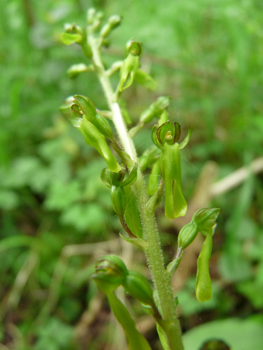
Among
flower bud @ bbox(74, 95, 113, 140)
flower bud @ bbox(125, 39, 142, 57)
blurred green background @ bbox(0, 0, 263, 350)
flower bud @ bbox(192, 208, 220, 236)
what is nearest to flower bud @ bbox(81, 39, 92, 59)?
flower bud @ bbox(125, 39, 142, 57)

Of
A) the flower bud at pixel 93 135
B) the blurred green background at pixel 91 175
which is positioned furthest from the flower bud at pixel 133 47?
the blurred green background at pixel 91 175

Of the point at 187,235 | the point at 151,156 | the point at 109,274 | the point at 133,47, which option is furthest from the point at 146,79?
the point at 109,274

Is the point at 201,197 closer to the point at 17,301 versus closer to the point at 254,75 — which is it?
the point at 254,75

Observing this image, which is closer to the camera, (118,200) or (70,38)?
(118,200)

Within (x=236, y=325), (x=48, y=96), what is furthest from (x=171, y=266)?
(x=48, y=96)

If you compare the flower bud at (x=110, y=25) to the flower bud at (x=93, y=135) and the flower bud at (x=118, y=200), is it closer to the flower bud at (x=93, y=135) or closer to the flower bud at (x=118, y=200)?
the flower bud at (x=93, y=135)

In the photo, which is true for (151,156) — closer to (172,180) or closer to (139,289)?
(172,180)

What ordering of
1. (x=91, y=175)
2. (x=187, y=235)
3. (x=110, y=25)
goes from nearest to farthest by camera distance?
(x=187, y=235), (x=110, y=25), (x=91, y=175)
